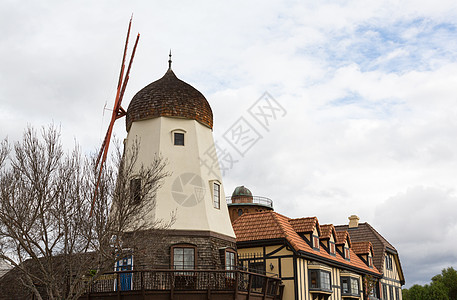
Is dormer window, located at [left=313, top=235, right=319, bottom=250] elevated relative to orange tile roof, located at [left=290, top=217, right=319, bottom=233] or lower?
lower

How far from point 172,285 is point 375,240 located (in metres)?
23.3

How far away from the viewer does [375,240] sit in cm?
3747

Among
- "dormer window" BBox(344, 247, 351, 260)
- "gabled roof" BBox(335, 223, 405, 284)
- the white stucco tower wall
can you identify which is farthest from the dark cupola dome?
the white stucco tower wall

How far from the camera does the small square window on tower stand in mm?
22547

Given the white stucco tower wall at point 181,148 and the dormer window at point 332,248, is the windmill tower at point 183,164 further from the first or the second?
the dormer window at point 332,248

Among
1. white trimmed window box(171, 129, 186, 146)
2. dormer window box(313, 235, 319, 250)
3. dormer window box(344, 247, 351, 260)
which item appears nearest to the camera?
white trimmed window box(171, 129, 186, 146)

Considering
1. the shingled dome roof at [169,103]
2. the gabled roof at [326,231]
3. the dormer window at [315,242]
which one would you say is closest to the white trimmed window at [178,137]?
the shingled dome roof at [169,103]

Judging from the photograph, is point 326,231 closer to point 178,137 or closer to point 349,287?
point 349,287

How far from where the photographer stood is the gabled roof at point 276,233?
2423cm

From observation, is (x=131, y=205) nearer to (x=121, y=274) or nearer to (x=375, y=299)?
(x=121, y=274)

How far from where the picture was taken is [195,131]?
22922mm

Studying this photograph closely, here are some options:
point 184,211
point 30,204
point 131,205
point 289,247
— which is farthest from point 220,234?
point 30,204

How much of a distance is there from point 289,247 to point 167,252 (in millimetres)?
6555

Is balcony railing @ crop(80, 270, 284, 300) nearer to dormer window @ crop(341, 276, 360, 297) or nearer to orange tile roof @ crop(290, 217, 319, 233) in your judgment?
orange tile roof @ crop(290, 217, 319, 233)
